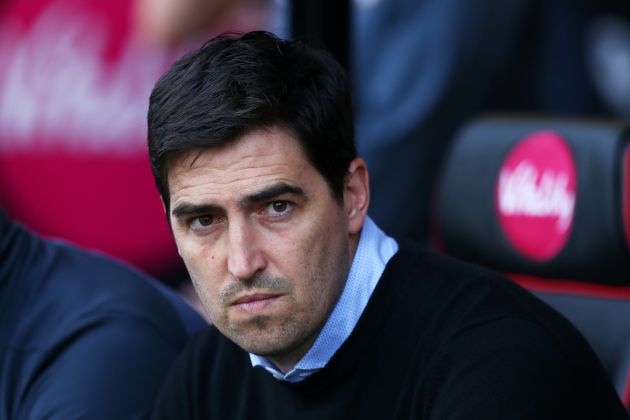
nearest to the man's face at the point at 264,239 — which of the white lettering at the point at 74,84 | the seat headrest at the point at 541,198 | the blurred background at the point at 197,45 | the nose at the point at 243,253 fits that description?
the nose at the point at 243,253

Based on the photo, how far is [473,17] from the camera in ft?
14.7

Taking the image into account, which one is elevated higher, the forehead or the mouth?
the forehead

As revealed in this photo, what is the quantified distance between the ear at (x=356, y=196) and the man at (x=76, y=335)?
0.53 metres

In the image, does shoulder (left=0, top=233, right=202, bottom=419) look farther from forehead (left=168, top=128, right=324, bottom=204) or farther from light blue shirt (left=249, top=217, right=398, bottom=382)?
forehead (left=168, top=128, right=324, bottom=204)

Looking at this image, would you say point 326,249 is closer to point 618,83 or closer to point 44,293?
point 44,293

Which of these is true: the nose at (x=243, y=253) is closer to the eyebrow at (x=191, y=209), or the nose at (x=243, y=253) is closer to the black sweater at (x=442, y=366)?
the eyebrow at (x=191, y=209)

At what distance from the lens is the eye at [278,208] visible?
6.06 feet

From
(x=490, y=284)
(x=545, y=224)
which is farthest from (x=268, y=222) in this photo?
(x=545, y=224)

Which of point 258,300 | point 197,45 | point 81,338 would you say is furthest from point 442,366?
point 197,45

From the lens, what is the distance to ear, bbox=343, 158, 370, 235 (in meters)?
1.97

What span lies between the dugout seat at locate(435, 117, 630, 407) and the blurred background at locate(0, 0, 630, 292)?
5.58ft

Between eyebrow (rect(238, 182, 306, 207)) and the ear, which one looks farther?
the ear

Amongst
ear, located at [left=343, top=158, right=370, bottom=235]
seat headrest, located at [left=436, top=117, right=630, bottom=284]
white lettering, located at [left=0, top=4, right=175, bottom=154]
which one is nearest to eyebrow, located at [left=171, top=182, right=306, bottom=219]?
ear, located at [left=343, top=158, right=370, bottom=235]

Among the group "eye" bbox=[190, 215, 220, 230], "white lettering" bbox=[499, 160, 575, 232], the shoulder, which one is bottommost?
the shoulder
